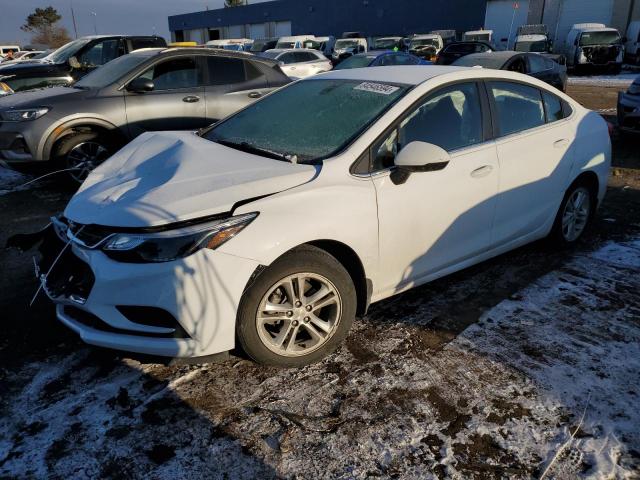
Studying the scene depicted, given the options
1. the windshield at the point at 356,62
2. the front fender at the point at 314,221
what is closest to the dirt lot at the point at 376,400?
the front fender at the point at 314,221

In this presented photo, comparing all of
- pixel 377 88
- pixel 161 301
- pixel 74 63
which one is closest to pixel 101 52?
pixel 74 63

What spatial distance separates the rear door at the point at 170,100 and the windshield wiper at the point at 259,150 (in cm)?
330

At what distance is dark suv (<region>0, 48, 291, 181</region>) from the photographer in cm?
599

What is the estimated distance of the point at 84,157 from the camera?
6.29m

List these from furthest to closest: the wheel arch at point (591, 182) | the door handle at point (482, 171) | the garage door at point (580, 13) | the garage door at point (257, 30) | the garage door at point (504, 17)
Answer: the garage door at point (257, 30) → the garage door at point (504, 17) → the garage door at point (580, 13) → the wheel arch at point (591, 182) → the door handle at point (482, 171)

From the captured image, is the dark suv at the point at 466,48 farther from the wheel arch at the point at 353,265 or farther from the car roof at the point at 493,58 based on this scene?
the wheel arch at the point at 353,265

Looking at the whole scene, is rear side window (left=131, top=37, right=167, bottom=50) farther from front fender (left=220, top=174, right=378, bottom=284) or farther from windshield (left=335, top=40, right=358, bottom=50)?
windshield (left=335, top=40, right=358, bottom=50)

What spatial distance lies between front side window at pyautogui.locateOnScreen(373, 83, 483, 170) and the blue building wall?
38374 mm

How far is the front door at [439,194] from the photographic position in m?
3.10

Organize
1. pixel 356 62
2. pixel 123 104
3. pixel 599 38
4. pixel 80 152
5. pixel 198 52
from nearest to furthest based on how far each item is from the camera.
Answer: pixel 80 152 → pixel 123 104 → pixel 198 52 → pixel 356 62 → pixel 599 38

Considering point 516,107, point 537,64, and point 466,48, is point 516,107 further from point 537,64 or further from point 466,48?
point 466,48

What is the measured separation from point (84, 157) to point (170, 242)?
14.5ft

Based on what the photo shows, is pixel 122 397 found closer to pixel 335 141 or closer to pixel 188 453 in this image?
pixel 188 453

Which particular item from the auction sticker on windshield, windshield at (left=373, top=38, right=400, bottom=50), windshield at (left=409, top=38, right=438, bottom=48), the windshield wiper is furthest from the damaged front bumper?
windshield at (left=373, top=38, right=400, bottom=50)
